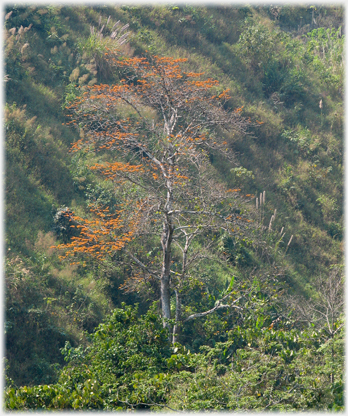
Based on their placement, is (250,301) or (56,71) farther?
(56,71)

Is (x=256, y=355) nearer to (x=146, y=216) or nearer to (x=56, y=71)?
(x=146, y=216)

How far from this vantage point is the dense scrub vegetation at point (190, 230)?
6730 millimetres

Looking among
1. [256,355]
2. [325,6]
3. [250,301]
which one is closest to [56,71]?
[250,301]

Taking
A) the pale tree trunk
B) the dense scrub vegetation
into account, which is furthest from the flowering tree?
the dense scrub vegetation

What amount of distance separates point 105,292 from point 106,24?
43.2 ft

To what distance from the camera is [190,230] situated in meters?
11.4

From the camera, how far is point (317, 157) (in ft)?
60.8

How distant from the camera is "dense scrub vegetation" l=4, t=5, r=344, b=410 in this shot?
6.73 m

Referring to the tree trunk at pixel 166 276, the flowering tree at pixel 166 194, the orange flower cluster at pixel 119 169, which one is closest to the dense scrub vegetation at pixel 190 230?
the tree trunk at pixel 166 276

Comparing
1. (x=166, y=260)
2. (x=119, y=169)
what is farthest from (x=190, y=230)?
(x=119, y=169)

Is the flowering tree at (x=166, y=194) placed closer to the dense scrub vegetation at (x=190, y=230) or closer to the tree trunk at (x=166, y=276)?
the tree trunk at (x=166, y=276)

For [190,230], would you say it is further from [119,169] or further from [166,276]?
[119,169]

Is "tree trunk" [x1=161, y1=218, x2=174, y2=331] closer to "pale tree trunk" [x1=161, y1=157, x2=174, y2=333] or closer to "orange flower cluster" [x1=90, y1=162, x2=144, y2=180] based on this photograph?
"pale tree trunk" [x1=161, y1=157, x2=174, y2=333]

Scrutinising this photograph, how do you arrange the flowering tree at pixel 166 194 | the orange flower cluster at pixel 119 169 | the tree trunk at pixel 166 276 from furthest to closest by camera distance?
1. the orange flower cluster at pixel 119 169
2. the tree trunk at pixel 166 276
3. the flowering tree at pixel 166 194
